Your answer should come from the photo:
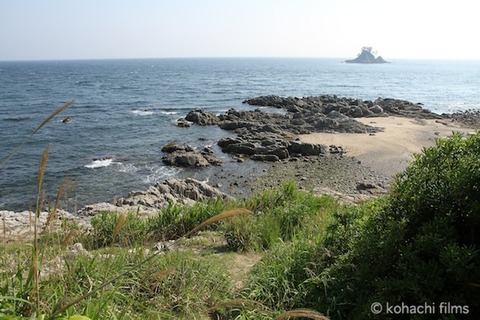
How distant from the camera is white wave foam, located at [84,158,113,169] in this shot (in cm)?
2295

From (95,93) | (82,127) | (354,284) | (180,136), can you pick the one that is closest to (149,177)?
(180,136)

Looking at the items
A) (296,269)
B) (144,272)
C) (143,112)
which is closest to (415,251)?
(296,269)

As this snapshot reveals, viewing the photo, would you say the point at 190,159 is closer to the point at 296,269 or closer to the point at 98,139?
the point at 98,139

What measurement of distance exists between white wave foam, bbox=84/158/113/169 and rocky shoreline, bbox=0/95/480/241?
3750 millimetres

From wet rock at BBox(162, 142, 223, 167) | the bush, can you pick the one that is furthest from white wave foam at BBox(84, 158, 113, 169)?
the bush

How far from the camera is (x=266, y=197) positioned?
373 inches

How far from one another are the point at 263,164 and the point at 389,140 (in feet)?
39.6

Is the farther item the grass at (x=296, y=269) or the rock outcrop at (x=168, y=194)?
the rock outcrop at (x=168, y=194)

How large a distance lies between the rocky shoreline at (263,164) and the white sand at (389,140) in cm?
109

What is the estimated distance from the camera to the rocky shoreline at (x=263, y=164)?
15.4m

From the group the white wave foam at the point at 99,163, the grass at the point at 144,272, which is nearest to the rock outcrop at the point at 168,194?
the white wave foam at the point at 99,163

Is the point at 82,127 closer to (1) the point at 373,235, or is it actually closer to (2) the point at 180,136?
(2) the point at 180,136

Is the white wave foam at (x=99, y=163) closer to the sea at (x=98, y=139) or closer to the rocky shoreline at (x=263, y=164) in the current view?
the sea at (x=98, y=139)

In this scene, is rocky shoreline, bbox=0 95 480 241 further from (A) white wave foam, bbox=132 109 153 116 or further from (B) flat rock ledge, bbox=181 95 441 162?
(A) white wave foam, bbox=132 109 153 116
